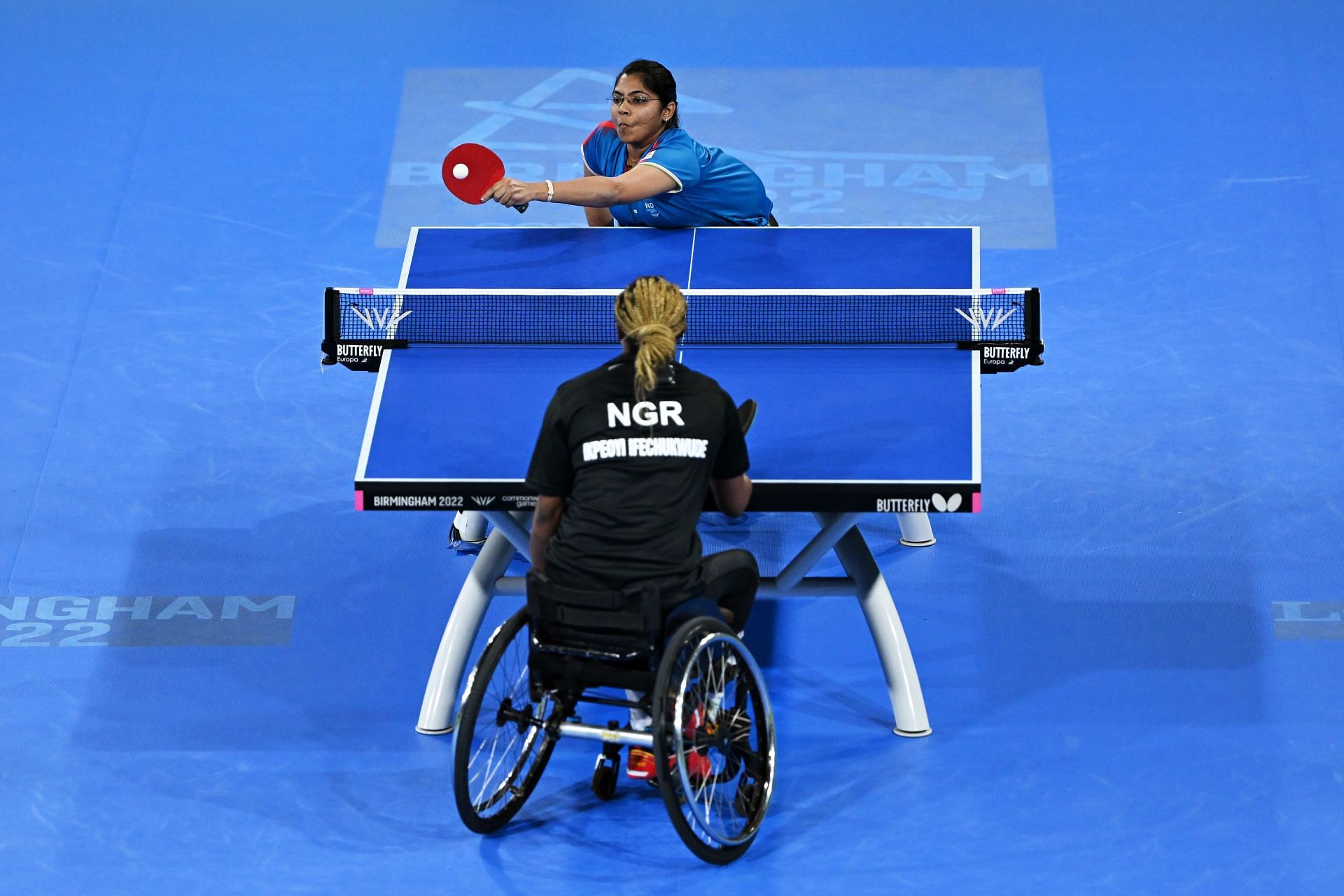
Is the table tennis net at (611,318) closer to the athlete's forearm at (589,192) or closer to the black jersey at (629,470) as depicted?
the athlete's forearm at (589,192)

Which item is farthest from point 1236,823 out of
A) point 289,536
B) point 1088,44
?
point 1088,44

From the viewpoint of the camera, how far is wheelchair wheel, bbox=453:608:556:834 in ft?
14.6

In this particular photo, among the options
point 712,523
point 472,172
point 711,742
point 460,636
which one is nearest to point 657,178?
point 472,172

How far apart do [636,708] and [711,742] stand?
0.71 feet

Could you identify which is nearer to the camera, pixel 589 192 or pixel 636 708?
pixel 636 708

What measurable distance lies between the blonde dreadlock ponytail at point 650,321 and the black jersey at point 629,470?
5 centimetres

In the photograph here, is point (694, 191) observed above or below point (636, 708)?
above

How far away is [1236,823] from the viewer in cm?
477

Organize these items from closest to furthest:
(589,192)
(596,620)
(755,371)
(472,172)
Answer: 1. (596,620)
2. (755,371)
3. (472,172)
4. (589,192)

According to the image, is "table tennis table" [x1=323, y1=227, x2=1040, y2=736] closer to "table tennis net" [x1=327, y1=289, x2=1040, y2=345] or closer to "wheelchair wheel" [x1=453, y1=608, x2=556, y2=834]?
"table tennis net" [x1=327, y1=289, x2=1040, y2=345]

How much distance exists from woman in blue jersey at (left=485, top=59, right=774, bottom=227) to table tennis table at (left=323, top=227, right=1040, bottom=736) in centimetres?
28

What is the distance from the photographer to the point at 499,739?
5.04m

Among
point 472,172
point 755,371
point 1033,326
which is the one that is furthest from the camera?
point 472,172

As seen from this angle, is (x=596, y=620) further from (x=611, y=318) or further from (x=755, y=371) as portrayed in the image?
(x=611, y=318)
